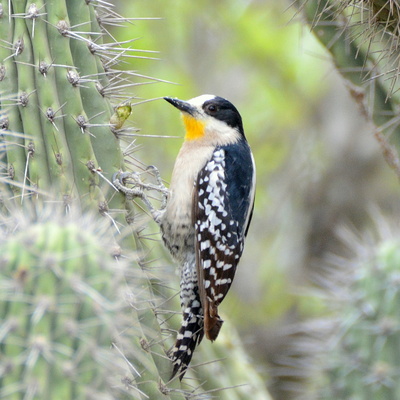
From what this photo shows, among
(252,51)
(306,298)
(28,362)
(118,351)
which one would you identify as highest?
(28,362)

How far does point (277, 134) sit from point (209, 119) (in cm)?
471

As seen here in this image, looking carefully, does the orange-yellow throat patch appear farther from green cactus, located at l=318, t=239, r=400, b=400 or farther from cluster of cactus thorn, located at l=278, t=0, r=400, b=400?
green cactus, located at l=318, t=239, r=400, b=400

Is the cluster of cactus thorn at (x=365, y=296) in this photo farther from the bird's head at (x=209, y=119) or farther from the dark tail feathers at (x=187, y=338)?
the dark tail feathers at (x=187, y=338)

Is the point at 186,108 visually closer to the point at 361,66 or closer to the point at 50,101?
the point at 361,66

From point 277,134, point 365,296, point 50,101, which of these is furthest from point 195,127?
point 277,134

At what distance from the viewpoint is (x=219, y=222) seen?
3.78m

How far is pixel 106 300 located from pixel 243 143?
2568 millimetres

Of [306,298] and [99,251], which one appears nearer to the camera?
[99,251]

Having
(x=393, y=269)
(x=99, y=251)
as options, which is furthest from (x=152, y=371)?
(x=393, y=269)

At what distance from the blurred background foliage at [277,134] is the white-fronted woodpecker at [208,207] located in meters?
3.61

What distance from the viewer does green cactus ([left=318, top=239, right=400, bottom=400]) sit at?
12.2 feet

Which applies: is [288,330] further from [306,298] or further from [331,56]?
[331,56]

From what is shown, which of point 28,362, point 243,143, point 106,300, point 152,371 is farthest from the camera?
point 243,143

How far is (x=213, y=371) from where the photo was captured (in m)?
3.79
